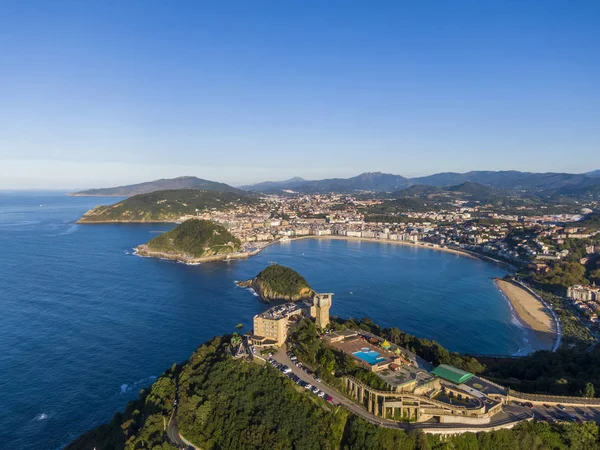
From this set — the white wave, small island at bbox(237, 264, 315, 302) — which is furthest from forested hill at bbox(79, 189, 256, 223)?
the white wave

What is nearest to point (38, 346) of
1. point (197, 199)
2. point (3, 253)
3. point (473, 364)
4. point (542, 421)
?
point (473, 364)

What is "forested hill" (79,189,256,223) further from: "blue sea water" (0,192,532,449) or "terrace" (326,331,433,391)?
"terrace" (326,331,433,391)

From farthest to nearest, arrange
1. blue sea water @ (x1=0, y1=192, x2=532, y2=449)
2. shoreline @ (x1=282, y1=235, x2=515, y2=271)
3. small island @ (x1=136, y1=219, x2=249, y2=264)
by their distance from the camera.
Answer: shoreline @ (x1=282, y1=235, x2=515, y2=271), small island @ (x1=136, y1=219, x2=249, y2=264), blue sea water @ (x1=0, y1=192, x2=532, y2=449)

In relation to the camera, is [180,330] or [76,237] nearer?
[180,330]

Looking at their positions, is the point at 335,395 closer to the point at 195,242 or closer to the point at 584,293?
the point at 584,293

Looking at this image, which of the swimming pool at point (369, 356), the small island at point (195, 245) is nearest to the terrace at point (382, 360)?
the swimming pool at point (369, 356)

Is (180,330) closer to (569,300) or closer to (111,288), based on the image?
(111,288)
